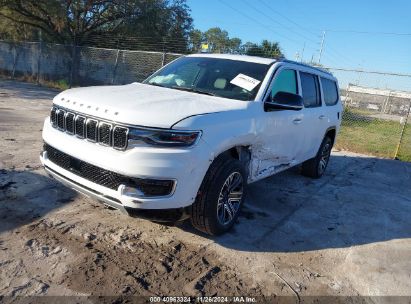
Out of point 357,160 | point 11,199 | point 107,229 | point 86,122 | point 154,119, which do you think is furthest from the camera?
point 357,160

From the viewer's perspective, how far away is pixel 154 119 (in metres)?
3.31

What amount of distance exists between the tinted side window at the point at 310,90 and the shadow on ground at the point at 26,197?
3.45m

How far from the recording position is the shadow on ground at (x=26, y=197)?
159 inches

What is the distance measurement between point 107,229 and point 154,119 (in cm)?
138

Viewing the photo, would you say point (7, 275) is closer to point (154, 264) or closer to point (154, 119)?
point (154, 264)

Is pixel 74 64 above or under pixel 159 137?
under

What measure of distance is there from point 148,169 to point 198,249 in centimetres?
106

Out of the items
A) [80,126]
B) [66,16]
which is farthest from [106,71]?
[80,126]

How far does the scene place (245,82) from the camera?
182 inches

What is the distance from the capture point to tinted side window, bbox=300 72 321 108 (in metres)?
5.77

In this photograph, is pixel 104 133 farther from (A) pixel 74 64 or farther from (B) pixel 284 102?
(A) pixel 74 64

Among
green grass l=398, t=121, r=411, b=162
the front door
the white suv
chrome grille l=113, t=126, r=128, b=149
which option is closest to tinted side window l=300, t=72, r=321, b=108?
the front door

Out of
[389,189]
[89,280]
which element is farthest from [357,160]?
[89,280]

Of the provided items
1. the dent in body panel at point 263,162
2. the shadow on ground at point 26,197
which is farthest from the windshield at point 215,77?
the shadow on ground at point 26,197
